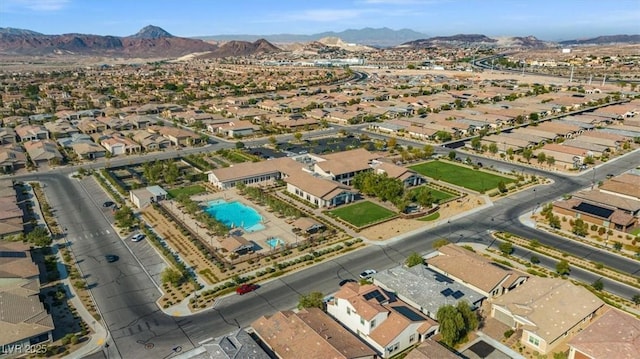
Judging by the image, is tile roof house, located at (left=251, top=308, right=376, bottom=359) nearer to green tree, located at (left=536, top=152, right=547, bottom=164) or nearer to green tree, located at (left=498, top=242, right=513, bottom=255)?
green tree, located at (left=498, top=242, right=513, bottom=255)

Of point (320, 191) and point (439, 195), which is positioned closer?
point (320, 191)

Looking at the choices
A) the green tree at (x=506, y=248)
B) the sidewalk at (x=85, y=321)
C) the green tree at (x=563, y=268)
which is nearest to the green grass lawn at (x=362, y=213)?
the green tree at (x=506, y=248)

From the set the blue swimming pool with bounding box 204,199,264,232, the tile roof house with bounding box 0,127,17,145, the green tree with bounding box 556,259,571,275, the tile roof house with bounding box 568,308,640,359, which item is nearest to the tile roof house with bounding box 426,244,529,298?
the green tree with bounding box 556,259,571,275

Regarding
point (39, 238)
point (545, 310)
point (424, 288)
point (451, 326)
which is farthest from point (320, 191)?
point (39, 238)

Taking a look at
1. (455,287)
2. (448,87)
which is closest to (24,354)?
(455,287)

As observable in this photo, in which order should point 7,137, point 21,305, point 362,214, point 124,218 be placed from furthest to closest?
point 7,137 < point 362,214 < point 124,218 < point 21,305

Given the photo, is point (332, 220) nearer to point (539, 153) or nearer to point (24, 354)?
point (24, 354)

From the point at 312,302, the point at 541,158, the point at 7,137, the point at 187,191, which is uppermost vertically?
the point at 7,137

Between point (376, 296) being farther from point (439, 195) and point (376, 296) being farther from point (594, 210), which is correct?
point (594, 210)
